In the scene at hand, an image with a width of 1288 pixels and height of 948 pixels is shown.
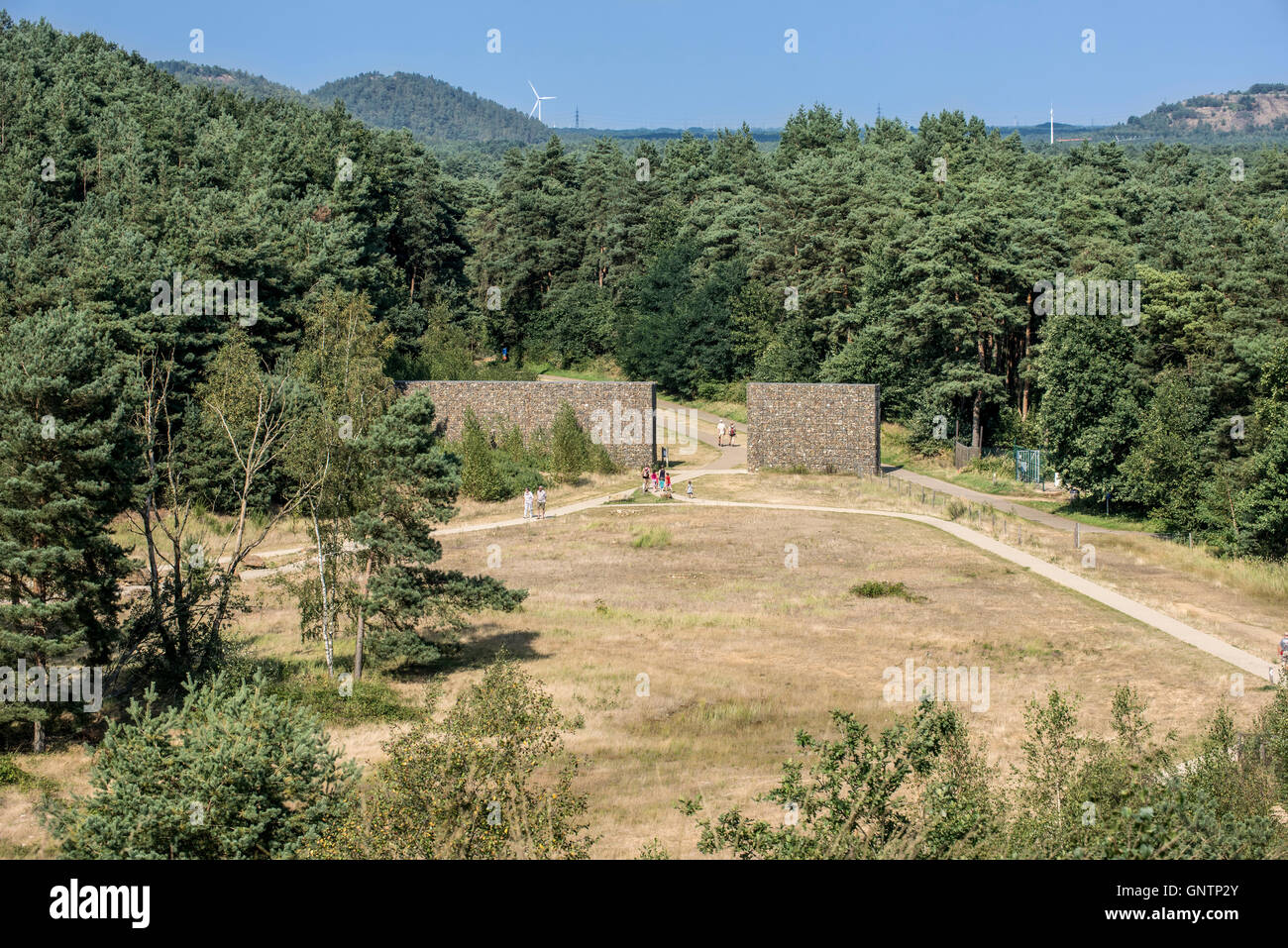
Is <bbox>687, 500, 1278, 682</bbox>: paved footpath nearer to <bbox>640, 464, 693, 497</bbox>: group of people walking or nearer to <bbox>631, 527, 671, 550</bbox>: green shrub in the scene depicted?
<bbox>640, 464, 693, 497</bbox>: group of people walking

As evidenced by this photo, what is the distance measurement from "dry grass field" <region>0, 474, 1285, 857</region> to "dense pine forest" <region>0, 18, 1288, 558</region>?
904cm

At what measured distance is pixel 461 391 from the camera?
56406 mm

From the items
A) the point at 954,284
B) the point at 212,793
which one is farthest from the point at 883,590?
the point at 954,284

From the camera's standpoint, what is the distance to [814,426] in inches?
2194

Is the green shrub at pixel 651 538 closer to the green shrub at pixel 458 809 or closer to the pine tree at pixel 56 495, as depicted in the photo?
the pine tree at pixel 56 495

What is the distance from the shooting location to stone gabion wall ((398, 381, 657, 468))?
56.1 metres

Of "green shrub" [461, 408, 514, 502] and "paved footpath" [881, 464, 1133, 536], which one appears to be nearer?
"paved footpath" [881, 464, 1133, 536]

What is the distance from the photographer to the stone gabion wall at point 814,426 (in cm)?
5516

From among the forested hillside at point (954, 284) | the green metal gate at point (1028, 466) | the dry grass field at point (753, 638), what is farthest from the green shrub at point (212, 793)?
the green metal gate at point (1028, 466)

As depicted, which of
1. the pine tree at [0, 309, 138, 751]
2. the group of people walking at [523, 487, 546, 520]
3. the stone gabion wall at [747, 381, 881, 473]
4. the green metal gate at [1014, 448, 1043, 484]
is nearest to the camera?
the pine tree at [0, 309, 138, 751]

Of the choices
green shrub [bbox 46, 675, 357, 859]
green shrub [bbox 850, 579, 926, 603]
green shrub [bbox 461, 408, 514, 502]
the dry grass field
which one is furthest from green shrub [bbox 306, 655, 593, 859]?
green shrub [bbox 461, 408, 514, 502]

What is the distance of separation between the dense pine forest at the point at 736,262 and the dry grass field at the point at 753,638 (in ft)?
29.7

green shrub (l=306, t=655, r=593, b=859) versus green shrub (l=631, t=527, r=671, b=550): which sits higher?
green shrub (l=306, t=655, r=593, b=859)
